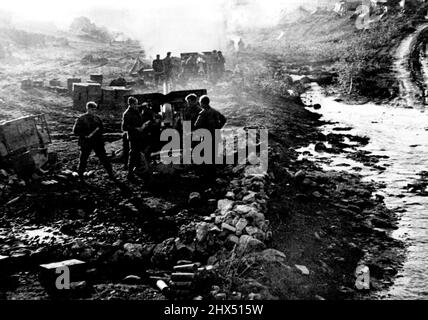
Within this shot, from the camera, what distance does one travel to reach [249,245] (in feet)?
15.8

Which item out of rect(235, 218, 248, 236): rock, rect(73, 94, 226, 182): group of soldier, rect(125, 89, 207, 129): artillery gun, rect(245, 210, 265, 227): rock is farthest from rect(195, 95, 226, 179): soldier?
rect(235, 218, 248, 236): rock

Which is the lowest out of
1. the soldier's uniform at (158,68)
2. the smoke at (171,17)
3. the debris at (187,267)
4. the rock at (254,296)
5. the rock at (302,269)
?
the rock at (302,269)

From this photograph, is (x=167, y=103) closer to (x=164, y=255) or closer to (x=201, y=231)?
(x=201, y=231)

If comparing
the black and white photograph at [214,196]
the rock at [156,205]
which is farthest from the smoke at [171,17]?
the rock at [156,205]

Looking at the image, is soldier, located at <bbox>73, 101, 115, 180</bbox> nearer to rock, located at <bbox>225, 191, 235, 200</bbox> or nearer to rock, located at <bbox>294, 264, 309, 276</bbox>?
rock, located at <bbox>225, 191, 235, 200</bbox>

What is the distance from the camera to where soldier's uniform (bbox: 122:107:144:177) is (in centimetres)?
722

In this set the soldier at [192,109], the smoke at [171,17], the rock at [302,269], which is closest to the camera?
the rock at [302,269]

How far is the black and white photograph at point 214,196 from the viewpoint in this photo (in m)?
4.49

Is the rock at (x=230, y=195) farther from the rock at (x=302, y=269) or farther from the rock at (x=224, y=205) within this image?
the rock at (x=302, y=269)

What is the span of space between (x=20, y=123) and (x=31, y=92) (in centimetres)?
878

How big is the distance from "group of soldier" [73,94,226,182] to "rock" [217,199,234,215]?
1.70 metres

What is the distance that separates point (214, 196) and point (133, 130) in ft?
6.43

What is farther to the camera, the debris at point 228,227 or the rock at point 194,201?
the rock at point 194,201

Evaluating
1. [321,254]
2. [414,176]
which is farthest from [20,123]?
[414,176]
